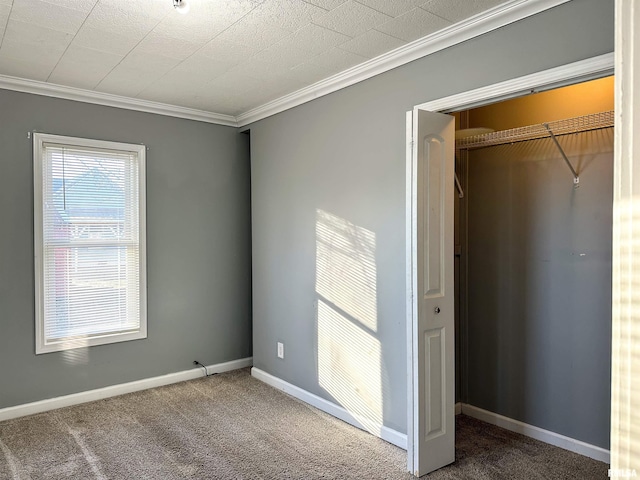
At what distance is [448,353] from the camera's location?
268 cm

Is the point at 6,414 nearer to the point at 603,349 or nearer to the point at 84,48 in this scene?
the point at 84,48

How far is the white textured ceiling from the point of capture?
2242 mm

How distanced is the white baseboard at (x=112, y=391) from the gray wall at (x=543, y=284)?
2.19 meters

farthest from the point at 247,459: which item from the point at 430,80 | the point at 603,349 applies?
the point at 430,80

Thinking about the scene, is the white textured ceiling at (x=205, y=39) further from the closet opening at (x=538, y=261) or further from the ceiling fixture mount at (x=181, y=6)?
the closet opening at (x=538, y=261)

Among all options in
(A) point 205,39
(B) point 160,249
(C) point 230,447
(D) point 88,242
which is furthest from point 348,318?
(D) point 88,242

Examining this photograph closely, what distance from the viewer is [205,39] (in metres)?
2.60

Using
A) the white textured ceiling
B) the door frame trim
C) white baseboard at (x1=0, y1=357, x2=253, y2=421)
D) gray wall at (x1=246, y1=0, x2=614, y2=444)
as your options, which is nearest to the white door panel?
the door frame trim

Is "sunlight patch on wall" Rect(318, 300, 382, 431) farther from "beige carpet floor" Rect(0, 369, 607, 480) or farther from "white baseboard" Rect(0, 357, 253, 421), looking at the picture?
"white baseboard" Rect(0, 357, 253, 421)

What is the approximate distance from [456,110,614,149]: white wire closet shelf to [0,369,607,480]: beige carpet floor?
1888 millimetres

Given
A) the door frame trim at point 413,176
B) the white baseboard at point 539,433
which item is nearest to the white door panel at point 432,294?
the door frame trim at point 413,176

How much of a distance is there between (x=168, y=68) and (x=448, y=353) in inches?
97.8

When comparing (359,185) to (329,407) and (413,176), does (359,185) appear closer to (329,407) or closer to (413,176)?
(413,176)

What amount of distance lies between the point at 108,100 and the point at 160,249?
1244 millimetres
